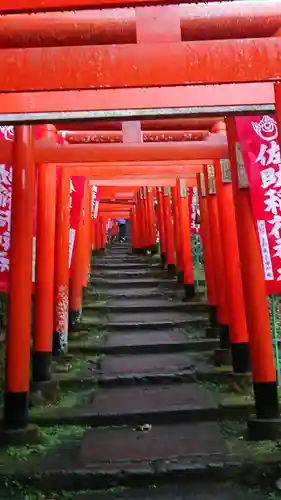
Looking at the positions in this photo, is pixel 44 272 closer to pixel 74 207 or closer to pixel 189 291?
pixel 74 207

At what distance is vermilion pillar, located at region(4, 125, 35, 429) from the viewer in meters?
5.05

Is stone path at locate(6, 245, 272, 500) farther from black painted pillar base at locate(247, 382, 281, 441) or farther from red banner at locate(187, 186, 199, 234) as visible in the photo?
red banner at locate(187, 186, 199, 234)

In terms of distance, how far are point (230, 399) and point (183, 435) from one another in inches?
38.1

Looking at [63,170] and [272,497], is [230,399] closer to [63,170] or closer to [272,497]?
[272,497]

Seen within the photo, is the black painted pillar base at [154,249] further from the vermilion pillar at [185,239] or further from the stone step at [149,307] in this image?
the stone step at [149,307]

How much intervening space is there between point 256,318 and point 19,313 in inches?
103

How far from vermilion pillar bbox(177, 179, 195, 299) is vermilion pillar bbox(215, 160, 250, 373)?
4.34 m

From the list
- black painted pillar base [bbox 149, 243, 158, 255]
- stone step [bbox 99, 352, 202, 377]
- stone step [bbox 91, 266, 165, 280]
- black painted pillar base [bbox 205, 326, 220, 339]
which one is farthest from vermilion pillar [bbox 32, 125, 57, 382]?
black painted pillar base [bbox 149, 243, 158, 255]

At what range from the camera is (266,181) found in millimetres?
4562

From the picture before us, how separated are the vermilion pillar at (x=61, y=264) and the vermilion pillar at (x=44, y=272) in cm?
100

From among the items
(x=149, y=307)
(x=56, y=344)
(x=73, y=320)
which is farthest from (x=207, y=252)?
(x=56, y=344)

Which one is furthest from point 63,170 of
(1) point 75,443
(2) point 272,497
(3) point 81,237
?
(2) point 272,497

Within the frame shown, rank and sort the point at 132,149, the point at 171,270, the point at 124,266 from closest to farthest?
the point at 132,149, the point at 171,270, the point at 124,266

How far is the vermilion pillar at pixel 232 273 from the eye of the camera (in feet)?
20.4
